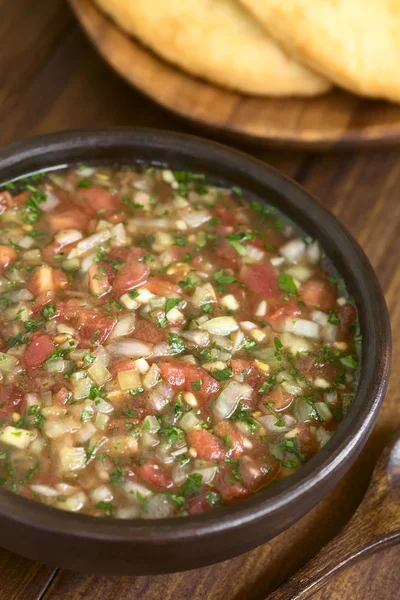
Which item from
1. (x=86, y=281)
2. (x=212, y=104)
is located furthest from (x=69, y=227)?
(x=212, y=104)

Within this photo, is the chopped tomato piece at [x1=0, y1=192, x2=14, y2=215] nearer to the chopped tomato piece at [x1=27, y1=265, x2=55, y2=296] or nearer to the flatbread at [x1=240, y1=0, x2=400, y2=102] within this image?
the chopped tomato piece at [x1=27, y1=265, x2=55, y2=296]

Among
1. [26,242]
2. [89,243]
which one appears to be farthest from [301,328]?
[26,242]

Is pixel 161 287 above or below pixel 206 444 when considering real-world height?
above

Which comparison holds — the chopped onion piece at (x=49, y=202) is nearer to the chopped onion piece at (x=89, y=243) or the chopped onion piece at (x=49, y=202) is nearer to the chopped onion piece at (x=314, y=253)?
the chopped onion piece at (x=89, y=243)

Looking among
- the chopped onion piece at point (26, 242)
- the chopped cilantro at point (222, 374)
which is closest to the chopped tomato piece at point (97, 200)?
the chopped onion piece at point (26, 242)

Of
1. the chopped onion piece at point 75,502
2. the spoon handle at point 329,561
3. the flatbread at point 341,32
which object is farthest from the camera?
the flatbread at point 341,32

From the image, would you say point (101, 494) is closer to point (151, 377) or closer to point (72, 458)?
point (72, 458)
